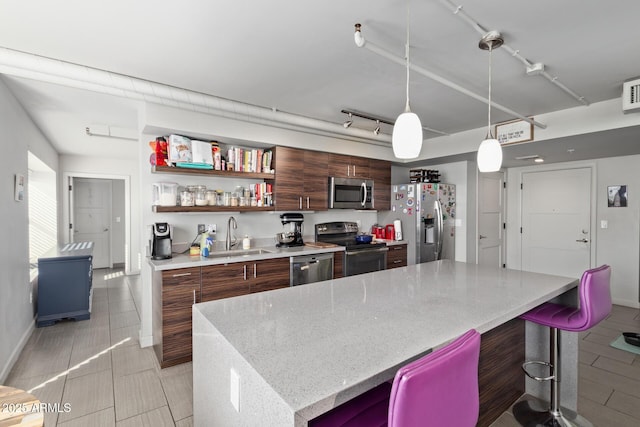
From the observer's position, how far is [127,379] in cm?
254

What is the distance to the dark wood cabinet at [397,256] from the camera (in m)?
4.61

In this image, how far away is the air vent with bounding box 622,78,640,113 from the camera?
2629 mm

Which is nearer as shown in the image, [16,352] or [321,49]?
[321,49]

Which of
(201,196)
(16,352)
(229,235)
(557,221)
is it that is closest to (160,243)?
(201,196)

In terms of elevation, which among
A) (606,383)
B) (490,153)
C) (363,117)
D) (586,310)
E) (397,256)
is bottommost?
(606,383)

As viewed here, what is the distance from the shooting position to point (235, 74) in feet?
8.61

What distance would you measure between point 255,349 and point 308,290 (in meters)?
0.82

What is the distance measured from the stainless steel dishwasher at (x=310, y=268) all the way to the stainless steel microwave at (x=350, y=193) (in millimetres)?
844

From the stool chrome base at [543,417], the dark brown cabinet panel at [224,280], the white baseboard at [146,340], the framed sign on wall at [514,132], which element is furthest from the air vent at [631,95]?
the white baseboard at [146,340]

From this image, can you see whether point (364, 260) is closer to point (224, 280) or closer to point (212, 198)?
point (224, 280)

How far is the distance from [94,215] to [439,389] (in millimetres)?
8239

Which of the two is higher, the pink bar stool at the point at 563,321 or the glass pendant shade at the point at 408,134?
the glass pendant shade at the point at 408,134

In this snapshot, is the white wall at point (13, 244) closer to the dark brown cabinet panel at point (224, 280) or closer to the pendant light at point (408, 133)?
the dark brown cabinet panel at point (224, 280)

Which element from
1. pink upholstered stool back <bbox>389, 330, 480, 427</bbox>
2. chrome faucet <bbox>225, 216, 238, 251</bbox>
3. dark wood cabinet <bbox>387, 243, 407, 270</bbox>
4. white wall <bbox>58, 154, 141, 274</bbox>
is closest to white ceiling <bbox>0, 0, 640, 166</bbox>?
chrome faucet <bbox>225, 216, 238, 251</bbox>
